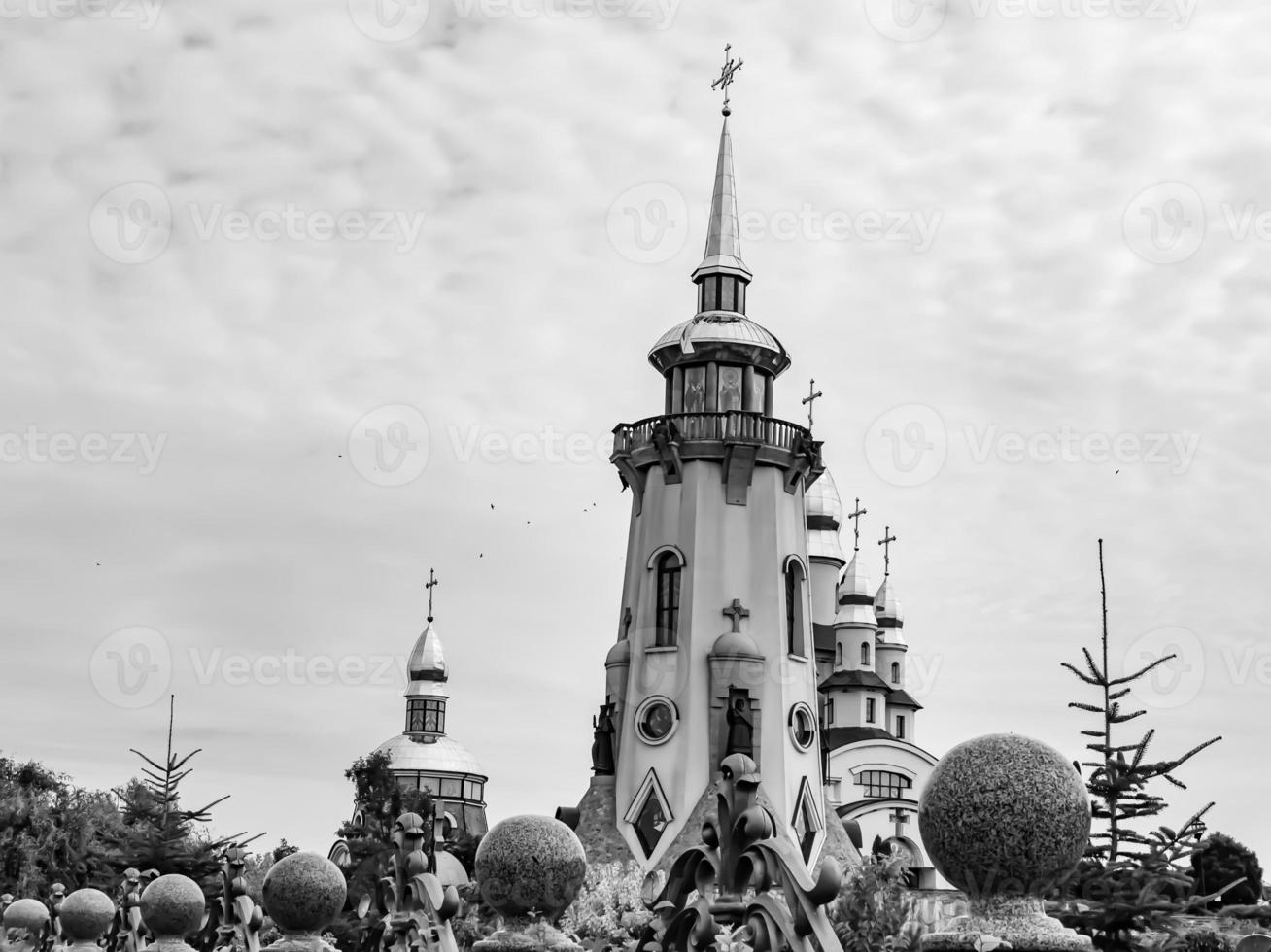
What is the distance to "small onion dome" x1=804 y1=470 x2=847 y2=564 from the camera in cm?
7944

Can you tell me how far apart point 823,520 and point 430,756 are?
2399cm

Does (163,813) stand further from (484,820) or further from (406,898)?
(484,820)

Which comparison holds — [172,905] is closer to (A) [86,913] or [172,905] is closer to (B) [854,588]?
(A) [86,913]

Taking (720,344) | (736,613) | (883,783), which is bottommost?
(883,783)

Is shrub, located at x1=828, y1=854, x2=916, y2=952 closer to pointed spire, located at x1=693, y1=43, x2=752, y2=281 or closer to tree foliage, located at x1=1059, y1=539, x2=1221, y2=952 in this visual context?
tree foliage, located at x1=1059, y1=539, x2=1221, y2=952

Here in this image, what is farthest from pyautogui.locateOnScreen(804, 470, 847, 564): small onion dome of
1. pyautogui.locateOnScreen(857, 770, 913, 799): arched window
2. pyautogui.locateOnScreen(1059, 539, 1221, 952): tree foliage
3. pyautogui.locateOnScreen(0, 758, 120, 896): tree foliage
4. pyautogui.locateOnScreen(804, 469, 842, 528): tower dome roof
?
pyautogui.locateOnScreen(1059, 539, 1221, 952): tree foliage

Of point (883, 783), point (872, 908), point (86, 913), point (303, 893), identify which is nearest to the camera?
point (303, 893)

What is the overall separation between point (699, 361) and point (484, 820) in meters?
42.8

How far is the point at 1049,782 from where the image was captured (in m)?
8.23

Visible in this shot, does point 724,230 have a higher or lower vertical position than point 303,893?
higher

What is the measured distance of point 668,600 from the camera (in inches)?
1989

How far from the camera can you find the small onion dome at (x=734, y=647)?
4866cm

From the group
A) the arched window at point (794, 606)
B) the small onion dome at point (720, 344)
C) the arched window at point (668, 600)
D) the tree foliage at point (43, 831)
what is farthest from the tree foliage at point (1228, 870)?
the tree foliage at point (43, 831)

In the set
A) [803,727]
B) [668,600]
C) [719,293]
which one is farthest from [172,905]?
[719,293]
